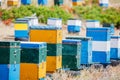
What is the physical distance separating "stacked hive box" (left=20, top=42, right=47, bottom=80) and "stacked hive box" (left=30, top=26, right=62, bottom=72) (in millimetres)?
1828

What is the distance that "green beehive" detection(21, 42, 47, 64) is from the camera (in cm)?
1425

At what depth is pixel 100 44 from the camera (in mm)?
19750

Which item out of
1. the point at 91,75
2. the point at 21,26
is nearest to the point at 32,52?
the point at 91,75

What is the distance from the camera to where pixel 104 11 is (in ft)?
Answer: 142

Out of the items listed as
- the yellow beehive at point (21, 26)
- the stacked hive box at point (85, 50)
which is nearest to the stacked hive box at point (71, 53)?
the stacked hive box at point (85, 50)

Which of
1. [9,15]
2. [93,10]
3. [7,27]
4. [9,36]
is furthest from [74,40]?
[93,10]

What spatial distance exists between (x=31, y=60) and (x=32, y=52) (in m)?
0.19

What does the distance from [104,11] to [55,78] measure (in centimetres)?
2856

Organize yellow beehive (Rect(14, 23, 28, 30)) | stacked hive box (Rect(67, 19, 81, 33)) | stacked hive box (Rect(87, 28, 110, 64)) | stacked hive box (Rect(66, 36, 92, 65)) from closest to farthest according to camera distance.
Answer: stacked hive box (Rect(66, 36, 92, 65))
stacked hive box (Rect(87, 28, 110, 64))
yellow beehive (Rect(14, 23, 28, 30))
stacked hive box (Rect(67, 19, 81, 33))

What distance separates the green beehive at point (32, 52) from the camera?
14.2 m

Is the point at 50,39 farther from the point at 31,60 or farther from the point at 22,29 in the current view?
the point at 22,29

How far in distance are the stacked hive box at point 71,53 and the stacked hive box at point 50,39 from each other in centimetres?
110

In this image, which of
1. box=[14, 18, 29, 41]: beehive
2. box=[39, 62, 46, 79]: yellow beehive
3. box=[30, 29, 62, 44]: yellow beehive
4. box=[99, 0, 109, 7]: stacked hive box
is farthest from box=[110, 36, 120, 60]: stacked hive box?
box=[99, 0, 109, 7]: stacked hive box

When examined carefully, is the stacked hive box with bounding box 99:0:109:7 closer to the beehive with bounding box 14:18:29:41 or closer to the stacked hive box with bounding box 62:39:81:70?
the beehive with bounding box 14:18:29:41
